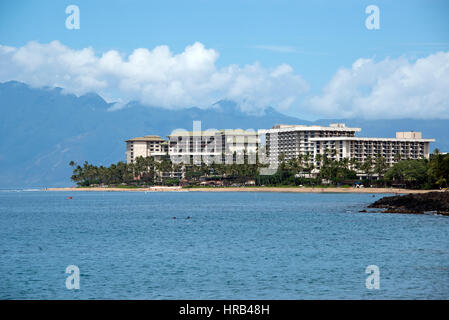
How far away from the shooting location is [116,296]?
29.5 m

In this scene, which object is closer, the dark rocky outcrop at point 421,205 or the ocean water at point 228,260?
the ocean water at point 228,260

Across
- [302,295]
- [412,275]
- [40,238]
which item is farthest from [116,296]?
[40,238]

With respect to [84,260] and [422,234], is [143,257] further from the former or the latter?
[422,234]

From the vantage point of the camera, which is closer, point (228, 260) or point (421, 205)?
point (228, 260)

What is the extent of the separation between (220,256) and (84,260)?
933cm

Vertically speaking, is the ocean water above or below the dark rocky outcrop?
below

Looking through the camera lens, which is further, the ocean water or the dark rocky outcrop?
the dark rocky outcrop

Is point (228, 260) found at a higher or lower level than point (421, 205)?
lower

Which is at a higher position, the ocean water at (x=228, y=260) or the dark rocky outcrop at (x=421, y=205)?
the dark rocky outcrop at (x=421, y=205)
